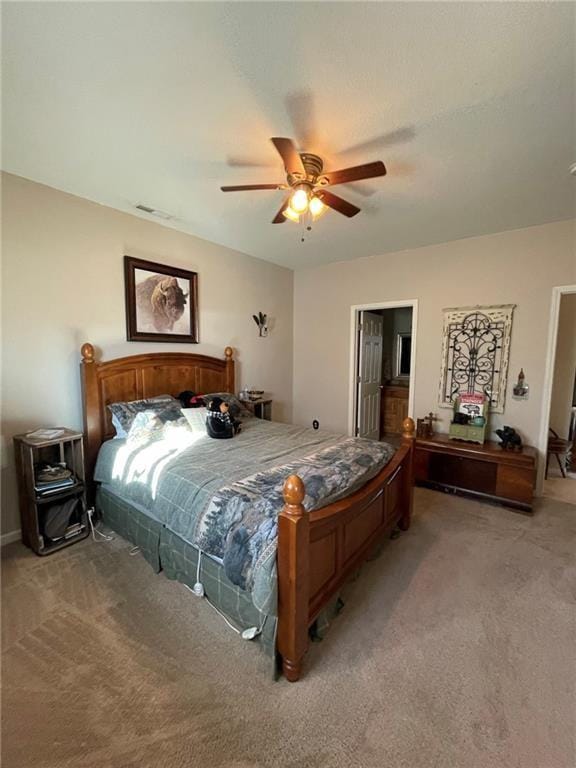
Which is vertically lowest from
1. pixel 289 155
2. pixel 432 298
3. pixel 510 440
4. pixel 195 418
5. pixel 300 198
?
pixel 510 440

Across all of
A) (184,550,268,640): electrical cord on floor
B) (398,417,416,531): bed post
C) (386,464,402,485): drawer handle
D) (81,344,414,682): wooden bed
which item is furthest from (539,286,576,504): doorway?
(184,550,268,640): electrical cord on floor

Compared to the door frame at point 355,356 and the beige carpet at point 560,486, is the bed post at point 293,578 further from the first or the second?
the beige carpet at point 560,486

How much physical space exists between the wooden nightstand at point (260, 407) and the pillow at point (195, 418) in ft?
2.95

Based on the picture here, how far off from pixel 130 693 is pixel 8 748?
412 mm

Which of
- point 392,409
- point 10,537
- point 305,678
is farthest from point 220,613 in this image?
point 392,409

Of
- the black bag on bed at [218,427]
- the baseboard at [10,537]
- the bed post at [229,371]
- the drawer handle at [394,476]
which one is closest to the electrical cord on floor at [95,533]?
the baseboard at [10,537]

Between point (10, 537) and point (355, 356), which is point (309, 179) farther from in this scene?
point (10, 537)

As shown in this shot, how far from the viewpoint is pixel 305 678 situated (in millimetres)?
1487

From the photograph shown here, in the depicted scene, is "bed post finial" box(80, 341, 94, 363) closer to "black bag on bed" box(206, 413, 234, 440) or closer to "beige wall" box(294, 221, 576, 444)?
"black bag on bed" box(206, 413, 234, 440)

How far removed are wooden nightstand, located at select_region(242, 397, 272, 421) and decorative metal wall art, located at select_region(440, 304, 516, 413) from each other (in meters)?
2.17

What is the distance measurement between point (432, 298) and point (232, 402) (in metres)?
2.66

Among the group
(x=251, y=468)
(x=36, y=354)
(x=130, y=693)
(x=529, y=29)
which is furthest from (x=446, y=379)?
(x=36, y=354)

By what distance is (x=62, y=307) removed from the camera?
8.58 feet

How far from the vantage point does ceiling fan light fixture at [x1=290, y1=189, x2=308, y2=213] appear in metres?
1.92
